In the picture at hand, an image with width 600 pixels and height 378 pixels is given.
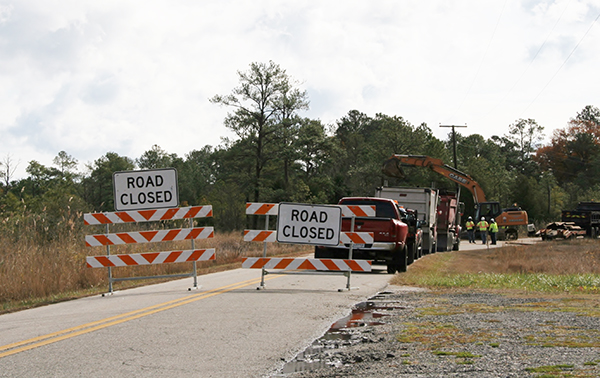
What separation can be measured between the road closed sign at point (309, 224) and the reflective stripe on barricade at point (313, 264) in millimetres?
366

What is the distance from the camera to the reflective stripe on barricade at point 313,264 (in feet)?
41.7

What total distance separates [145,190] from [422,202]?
1822 centimetres

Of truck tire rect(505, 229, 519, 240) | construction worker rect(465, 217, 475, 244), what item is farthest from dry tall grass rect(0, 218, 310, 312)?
truck tire rect(505, 229, 519, 240)

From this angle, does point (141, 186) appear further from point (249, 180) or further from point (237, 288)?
point (249, 180)

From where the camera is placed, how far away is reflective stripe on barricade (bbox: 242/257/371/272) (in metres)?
12.7

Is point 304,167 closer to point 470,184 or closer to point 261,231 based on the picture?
point 470,184

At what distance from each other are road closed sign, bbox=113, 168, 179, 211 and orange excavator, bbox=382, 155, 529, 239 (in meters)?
26.9

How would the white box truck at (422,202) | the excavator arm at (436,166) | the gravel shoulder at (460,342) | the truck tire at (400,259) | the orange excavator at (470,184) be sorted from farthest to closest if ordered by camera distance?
the excavator arm at (436,166) < the orange excavator at (470,184) < the white box truck at (422,202) < the truck tire at (400,259) < the gravel shoulder at (460,342)

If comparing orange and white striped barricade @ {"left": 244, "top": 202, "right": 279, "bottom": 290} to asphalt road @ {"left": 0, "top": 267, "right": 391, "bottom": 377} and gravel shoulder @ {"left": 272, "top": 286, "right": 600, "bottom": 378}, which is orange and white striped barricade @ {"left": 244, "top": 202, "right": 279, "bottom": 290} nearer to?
asphalt road @ {"left": 0, "top": 267, "right": 391, "bottom": 377}

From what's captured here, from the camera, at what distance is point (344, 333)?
7.61 meters

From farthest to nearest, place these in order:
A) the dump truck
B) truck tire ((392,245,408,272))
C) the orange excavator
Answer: the dump truck < the orange excavator < truck tire ((392,245,408,272))

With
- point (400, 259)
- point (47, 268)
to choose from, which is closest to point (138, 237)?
point (47, 268)

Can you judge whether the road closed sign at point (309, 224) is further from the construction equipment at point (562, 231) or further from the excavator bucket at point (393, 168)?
the construction equipment at point (562, 231)

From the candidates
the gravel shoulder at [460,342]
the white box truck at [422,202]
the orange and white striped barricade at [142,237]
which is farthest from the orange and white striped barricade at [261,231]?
the white box truck at [422,202]
